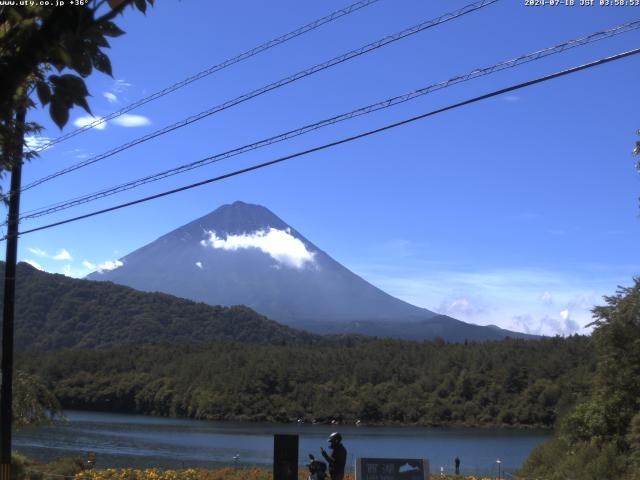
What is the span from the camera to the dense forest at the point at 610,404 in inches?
808

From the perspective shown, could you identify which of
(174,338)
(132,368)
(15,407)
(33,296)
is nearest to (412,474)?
(15,407)

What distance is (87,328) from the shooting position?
16962cm

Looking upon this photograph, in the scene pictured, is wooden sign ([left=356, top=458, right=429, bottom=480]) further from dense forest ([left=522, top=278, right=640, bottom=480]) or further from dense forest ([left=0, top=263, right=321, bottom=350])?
dense forest ([left=0, top=263, right=321, bottom=350])

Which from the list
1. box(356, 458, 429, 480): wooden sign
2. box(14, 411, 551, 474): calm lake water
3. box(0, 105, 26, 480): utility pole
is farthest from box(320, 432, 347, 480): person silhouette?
box(14, 411, 551, 474): calm lake water

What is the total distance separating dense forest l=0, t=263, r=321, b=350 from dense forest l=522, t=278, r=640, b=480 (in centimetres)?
14824

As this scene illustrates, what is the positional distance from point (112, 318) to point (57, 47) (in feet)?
577

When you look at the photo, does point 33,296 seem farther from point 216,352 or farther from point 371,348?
point 371,348

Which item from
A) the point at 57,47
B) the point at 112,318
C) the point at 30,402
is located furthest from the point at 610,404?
the point at 112,318

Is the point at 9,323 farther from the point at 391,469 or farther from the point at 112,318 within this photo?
the point at 112,318

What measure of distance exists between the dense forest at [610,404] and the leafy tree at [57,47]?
63.5 feet

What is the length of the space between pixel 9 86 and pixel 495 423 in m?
93.5

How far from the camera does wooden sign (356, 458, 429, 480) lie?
9.55m

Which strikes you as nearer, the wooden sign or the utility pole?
the wooden sign

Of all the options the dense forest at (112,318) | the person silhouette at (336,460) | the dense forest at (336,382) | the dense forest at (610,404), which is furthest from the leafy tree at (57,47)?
the dense forest at (112,318)
